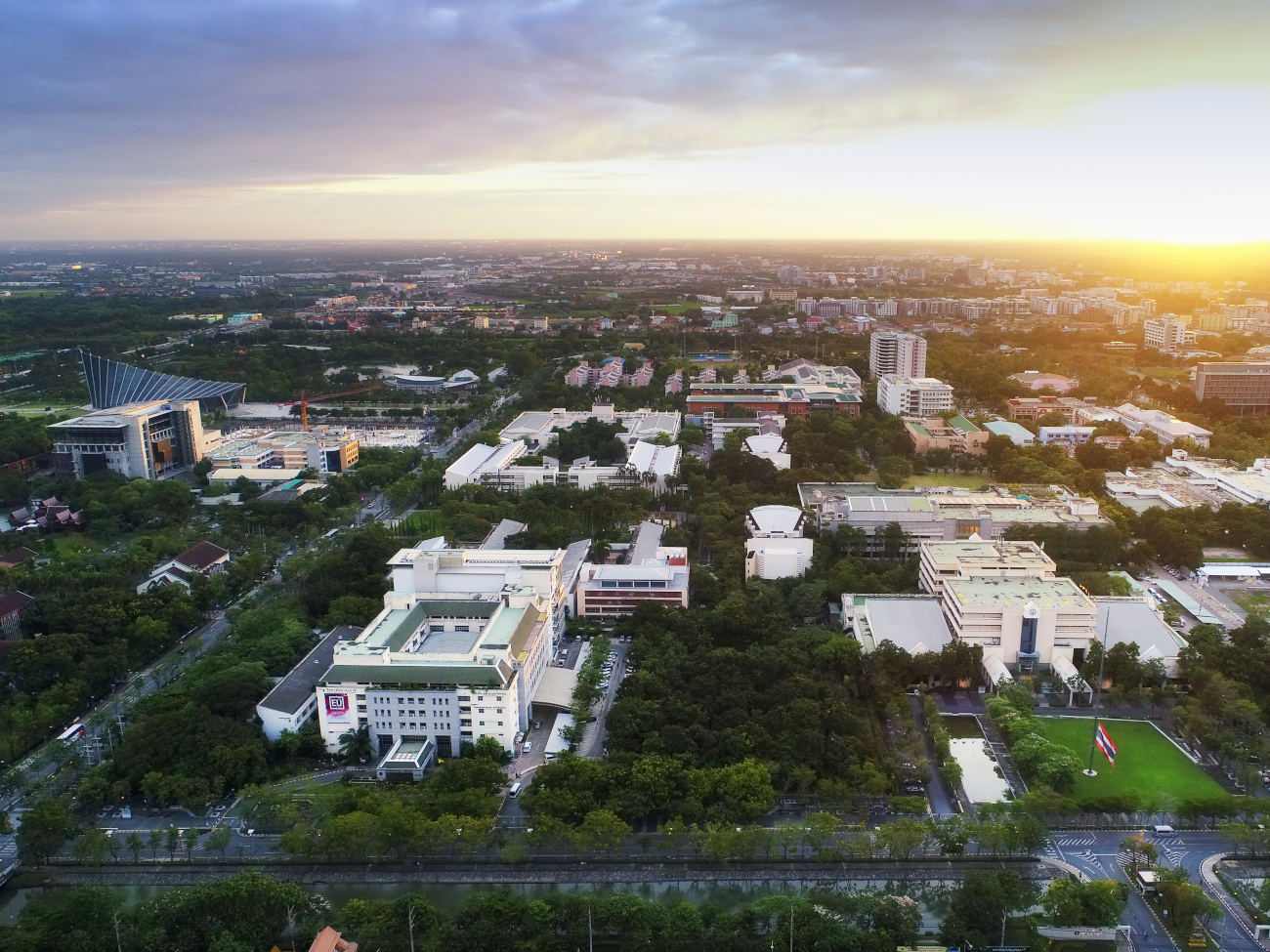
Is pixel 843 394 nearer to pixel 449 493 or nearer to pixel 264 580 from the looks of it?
pixel 449 493

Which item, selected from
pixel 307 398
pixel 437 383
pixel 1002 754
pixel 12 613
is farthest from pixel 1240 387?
pixel 12 613

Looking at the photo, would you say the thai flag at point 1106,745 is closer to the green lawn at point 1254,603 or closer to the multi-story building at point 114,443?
the green lawn at point 1254,603

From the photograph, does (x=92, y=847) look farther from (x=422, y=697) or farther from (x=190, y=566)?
(x=190, y=566)

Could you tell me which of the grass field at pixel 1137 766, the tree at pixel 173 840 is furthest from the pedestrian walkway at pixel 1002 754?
the tree at pixel 173 840

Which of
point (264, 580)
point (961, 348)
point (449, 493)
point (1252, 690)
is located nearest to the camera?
point (1252, 690)

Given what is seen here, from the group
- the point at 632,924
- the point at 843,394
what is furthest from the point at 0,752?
the point at 843,394

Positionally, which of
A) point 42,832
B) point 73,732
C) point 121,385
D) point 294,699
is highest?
point 121,385

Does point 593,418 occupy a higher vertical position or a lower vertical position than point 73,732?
higher
